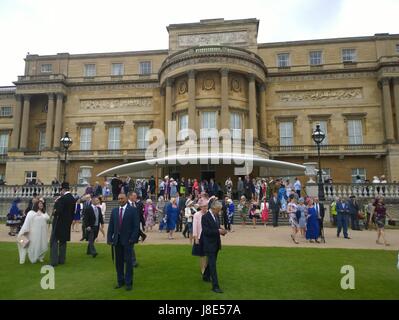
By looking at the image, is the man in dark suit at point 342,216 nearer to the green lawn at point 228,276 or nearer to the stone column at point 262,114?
the green lawn at point 228,276

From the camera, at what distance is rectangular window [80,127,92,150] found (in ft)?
123

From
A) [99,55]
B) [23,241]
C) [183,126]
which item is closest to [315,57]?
[183,126]

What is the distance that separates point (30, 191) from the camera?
84.8 ft

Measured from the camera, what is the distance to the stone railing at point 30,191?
2512 centimetres

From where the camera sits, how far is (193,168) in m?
30.1

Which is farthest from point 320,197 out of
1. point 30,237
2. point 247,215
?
point 30,237

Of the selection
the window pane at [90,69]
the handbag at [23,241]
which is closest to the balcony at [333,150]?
the window pane at [90,69]

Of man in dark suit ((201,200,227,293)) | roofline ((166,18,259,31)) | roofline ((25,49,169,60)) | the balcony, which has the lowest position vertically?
man in dark suit ((201,200,227,293))

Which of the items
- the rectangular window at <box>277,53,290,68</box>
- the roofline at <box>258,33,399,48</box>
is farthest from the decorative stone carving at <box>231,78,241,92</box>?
the roofline at <box>258,33,399,48</box>

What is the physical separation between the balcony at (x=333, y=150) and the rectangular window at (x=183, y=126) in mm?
9489

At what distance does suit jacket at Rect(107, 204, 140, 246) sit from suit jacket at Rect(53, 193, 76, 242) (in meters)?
2.79

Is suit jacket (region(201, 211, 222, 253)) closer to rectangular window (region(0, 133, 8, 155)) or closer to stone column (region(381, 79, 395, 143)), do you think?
stone column (region(381, 79, 395, 143))

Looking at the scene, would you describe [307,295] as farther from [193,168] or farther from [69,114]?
[69,114]

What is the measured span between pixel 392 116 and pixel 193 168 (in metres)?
20.8
